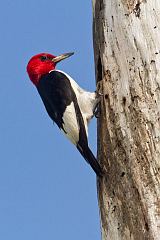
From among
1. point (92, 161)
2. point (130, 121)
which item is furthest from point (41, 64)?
point (130, 121)

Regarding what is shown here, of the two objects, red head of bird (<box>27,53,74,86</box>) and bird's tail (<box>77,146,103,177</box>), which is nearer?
bird's tail (<box>77,146,103,177</box>)

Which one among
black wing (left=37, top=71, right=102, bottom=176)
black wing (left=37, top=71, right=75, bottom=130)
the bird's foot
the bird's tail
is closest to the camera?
the bird's tail

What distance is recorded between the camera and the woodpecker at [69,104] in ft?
14.6

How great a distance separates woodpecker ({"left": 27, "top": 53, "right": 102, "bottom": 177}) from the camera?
4.45 metres

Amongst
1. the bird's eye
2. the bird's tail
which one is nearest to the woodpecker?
the bird's tail

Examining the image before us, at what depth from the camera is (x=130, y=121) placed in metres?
3.78

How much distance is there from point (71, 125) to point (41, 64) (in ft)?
3.82

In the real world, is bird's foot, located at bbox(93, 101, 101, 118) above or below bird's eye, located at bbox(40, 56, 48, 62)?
below

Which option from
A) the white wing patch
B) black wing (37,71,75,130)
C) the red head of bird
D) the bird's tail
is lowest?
the bird's tail

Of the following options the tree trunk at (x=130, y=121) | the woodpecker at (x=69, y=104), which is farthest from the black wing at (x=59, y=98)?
the tree trunk at (x=130, y=121)

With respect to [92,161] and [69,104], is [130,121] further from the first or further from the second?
[69,104]

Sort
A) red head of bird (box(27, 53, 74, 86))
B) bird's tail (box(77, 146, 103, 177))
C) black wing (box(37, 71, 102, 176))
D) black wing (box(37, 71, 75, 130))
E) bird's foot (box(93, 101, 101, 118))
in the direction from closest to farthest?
bird's tail (box(77, 146, 103, 177)), bird's foot (box(93, 101, 101, 118)), black wing (box(37, 71, 102, 176)), black wing (box(37, 71, 75, 130)), red head of bird (box(27, 53, 74, 86))

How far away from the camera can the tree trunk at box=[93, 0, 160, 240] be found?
3559 millimetres

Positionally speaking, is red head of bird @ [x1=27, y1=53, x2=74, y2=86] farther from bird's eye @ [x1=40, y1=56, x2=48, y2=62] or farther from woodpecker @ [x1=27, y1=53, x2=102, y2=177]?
woodpecker @ [x1=27, y1=53, x2=102, y2=177]
